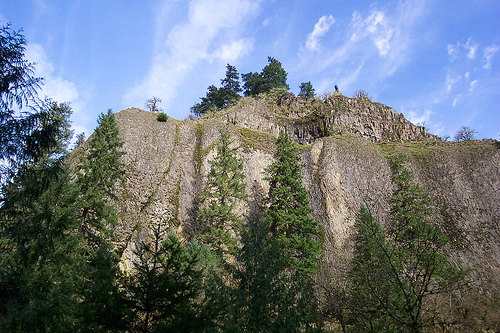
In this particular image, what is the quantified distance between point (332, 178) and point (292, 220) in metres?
12.6

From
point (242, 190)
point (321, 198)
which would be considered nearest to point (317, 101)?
point (321, 198)

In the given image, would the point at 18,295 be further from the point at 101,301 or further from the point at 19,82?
the point at 19,82

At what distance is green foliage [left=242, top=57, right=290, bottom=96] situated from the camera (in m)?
57.8

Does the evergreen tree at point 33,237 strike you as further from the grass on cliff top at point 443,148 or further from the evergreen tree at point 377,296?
the grass on cliff top at point 443,148

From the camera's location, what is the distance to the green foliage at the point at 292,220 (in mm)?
20125

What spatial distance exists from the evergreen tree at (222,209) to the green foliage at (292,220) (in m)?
2.78

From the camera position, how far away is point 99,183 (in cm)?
1870

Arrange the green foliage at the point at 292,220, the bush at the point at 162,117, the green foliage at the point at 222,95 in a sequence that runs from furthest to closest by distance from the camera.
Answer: the green foliage at the point at 222,95 < the bush at the point at 162,117 < the green foliage at the point at 292,220

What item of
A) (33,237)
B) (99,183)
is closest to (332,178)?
(99,183)

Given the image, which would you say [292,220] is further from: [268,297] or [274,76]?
[274,76]

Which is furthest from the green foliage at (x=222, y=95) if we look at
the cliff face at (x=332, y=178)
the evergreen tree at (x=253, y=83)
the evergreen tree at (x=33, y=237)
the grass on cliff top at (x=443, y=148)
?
the evergreen tree at (x=33, y=237)

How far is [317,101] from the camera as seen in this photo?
52562 mm

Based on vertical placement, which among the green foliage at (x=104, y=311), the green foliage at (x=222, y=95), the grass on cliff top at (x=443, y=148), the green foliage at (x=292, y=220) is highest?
the green foliage at (x=222, y=95)

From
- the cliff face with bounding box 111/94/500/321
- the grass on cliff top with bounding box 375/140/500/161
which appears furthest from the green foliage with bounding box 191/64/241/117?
the grass on cliff top with bounding box 375/140/500/161
